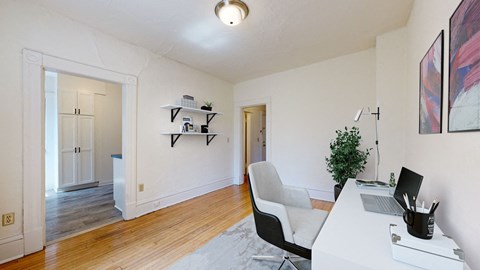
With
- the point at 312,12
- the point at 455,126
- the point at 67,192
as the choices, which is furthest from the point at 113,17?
the point at 67,192

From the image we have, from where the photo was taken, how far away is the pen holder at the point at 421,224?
80 cm

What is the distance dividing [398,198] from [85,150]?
213 inches

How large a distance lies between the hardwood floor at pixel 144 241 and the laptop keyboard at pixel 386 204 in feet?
5.60

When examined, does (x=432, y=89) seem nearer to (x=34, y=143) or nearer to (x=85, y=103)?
(x=34, y=143)

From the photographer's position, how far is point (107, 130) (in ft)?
14.9

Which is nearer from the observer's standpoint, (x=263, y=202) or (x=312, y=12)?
(x=263, y=202)

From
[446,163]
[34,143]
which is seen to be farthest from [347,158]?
[34,143]

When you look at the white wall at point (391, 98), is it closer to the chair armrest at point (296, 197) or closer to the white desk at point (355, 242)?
the chair armrest at point (296, 197)

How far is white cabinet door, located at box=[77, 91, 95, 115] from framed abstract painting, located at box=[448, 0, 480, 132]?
554 centimetres

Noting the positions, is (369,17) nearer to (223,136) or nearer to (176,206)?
(223,136)

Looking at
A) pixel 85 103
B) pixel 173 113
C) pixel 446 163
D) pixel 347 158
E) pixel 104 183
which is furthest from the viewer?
pixel 104 183

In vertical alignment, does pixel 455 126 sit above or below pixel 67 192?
above

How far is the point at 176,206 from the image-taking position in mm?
3145

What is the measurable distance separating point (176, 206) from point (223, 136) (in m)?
1.79
